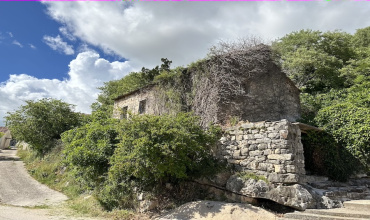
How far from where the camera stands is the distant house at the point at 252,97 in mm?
10664

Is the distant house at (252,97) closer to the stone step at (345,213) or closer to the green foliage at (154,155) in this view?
the green foliage at (154,155)

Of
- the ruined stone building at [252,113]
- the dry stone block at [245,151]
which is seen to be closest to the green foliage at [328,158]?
the ruined stone building at [252,113]

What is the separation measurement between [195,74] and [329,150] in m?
6.72

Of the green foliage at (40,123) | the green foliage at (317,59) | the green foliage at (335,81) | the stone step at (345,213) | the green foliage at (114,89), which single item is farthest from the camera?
the green foliage at (114,89)

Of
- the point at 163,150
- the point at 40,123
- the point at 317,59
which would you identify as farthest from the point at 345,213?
the point at 40,123

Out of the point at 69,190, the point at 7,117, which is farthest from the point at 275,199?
the point at 7,117

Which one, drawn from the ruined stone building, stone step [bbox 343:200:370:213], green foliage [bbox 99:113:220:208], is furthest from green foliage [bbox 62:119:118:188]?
stone step [bbox 343:200:370:213]

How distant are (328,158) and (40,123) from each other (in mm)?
19249

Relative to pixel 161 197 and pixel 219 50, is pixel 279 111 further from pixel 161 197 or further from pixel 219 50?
pixel 161 197

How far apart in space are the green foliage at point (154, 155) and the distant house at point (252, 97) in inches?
68.9

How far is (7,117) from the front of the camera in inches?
724

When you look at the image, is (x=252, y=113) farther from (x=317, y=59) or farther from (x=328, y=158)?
(x=317, y=59)

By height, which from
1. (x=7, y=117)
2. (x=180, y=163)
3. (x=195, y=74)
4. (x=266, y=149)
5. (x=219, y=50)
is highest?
(x=219, y=50)

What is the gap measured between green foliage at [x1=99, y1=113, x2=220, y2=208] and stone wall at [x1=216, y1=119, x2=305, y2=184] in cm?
76
